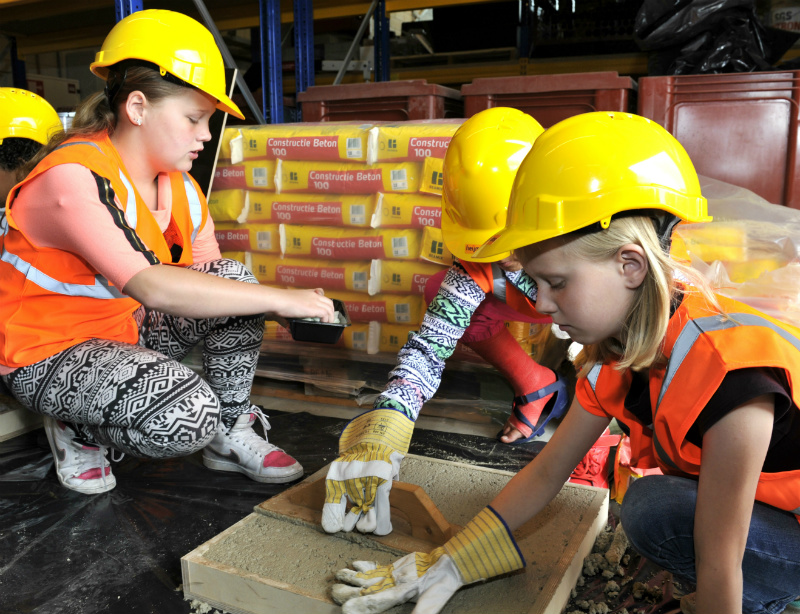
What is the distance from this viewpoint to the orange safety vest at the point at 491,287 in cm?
202

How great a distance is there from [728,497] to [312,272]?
2.01 m

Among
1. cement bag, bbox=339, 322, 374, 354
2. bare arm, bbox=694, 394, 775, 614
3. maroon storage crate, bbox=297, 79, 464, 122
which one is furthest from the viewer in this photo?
maroon storage crate, bbox=297, 79, 464, 122

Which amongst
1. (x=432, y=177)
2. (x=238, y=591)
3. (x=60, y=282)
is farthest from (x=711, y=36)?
(x=238, y=591)

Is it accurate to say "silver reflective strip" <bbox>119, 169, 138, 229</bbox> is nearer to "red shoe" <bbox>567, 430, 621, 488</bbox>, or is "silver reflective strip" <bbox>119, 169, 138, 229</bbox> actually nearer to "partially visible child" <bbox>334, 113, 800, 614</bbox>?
"partially visible child" <bbox>334, 113, 800, 614</bbox>

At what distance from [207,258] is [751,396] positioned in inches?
69.4

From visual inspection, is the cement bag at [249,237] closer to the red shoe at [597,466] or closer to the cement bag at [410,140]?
the cement bag at [410,140]

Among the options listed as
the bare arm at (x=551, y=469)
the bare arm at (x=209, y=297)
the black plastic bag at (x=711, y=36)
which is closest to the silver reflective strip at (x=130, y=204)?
the bare arm at (x=209, y=297)

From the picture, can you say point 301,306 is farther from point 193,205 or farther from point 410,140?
point 410,140

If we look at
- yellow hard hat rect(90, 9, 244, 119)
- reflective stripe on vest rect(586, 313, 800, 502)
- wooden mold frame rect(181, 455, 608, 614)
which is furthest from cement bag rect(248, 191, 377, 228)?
reflective stripe on vest rect(586, 313, 800, 502)

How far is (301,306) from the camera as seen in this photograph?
5.62 feet

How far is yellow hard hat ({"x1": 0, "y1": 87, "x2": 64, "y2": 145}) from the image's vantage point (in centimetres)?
250

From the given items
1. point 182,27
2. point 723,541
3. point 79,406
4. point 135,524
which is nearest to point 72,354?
point 79,406

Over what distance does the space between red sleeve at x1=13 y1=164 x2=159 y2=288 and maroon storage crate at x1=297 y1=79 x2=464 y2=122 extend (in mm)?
1753

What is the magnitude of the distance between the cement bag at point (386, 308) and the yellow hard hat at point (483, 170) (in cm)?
68
